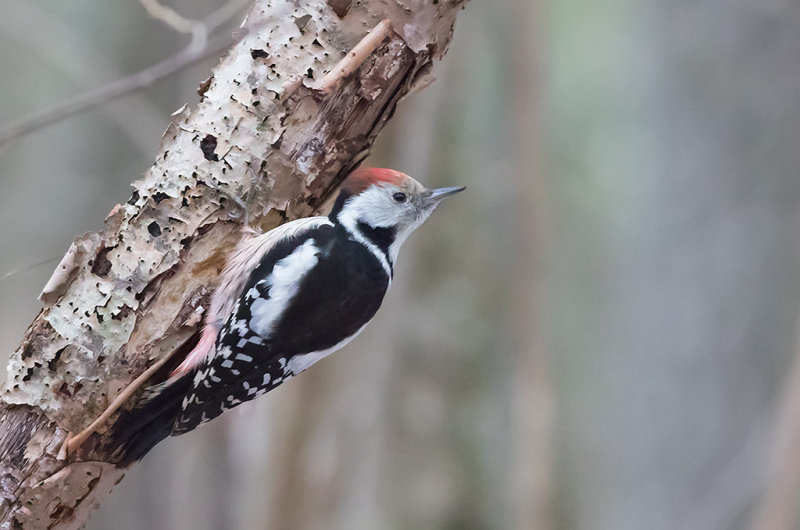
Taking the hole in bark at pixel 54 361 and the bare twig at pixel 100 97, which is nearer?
the bare twig at pixel 100 97

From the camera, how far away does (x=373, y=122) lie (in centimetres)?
212

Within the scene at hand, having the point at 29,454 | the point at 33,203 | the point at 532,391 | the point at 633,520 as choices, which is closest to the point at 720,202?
the point at 532,391

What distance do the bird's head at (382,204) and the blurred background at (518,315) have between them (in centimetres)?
82

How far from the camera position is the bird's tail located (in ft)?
6.51

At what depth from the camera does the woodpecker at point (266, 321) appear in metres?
2.08

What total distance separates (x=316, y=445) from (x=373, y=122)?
163 centimetres

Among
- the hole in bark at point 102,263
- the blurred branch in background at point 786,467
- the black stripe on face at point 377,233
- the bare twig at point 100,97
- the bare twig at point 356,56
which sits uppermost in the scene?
the bare twig at point 100,97

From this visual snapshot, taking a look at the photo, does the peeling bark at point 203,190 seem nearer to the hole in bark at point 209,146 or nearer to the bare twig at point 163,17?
the hole in bark at point 209,146

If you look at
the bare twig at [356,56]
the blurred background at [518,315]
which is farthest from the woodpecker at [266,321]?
the blurred background at [518,315]

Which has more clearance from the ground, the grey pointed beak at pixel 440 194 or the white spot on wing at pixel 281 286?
the white spot on wing at pixel 281 286

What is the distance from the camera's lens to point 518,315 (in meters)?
3.73

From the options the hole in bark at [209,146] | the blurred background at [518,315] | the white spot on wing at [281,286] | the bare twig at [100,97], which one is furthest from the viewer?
the blurred background at [518,315]

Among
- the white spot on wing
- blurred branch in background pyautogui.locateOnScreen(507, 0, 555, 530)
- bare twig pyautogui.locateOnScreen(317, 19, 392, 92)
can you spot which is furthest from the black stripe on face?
blurred branch in background pyautogui.locateOnScreen(507, 0, 555, 530)

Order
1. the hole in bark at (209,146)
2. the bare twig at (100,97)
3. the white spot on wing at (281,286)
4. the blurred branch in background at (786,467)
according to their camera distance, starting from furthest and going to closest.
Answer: the blurred branch in background at (786,467) < the white spot on wing at (281,286) < the hole in bark at (209,146) < the bare twig at (100,97)
